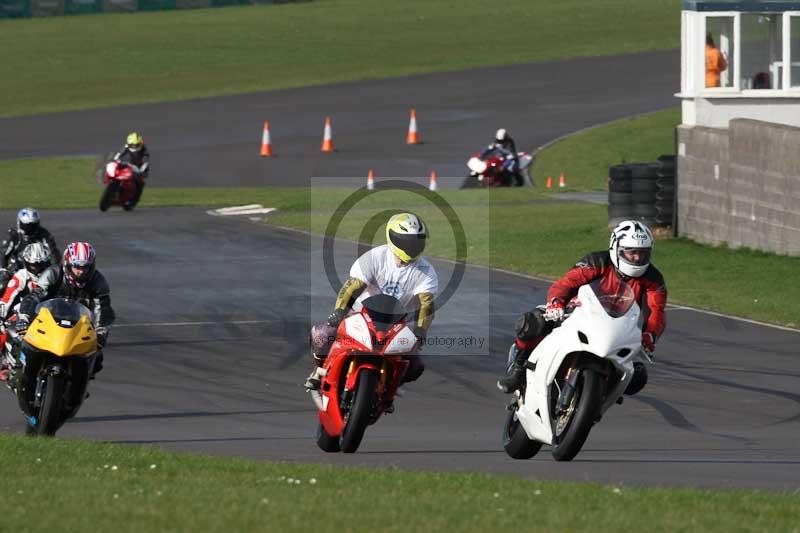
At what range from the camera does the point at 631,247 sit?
37.2 ft

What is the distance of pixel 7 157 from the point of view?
141 ft

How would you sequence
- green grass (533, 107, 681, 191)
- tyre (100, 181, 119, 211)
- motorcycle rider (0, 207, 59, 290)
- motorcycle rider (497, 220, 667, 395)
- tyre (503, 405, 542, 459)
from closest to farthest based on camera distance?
motorcycle rider (497, 220, 667, 395) < tyre (503, 405, 542, 459) < motorcycle rider (0, 207, 59, 290) < tyre (100, 181, 119, 211) < green grass (533, 107, 681, 191)

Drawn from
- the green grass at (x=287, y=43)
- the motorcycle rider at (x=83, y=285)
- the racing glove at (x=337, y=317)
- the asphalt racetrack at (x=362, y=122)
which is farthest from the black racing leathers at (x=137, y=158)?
the racing glove at (x=337, y=317)

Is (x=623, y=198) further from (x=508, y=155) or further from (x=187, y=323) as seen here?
(x=508, y=155)

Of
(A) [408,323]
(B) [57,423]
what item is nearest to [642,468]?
(A) [408,323]

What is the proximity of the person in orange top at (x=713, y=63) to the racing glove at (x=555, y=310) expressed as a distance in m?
16.5

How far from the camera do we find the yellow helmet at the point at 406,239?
12.2m

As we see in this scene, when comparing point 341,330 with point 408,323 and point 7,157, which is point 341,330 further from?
point 7,157

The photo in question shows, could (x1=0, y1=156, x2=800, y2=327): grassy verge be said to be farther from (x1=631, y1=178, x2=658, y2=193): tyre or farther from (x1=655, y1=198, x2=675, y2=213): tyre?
(x1=631, y1=178, x2=658, y2=193): tyre

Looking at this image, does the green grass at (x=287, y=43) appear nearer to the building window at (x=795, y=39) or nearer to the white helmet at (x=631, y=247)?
the building window at (x=795, y=39)

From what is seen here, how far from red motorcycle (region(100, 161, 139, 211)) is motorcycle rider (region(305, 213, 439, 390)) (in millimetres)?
20383

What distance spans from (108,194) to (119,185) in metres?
0.28

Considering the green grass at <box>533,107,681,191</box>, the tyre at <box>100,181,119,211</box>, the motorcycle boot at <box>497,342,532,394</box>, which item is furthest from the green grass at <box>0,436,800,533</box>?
the green grass at <box>533,107,681,191</box>

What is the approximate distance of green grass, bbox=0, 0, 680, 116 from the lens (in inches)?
2242
